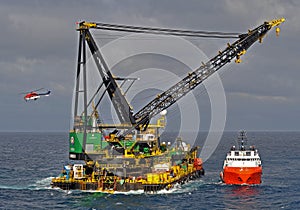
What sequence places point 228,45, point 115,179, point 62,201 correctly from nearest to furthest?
point 62,201
point 115,179
point 228,45

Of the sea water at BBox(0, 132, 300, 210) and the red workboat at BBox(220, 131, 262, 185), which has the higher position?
the red workboat at BBox(220, 131, 262, 185)

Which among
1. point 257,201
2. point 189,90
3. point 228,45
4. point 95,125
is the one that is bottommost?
point 257,201

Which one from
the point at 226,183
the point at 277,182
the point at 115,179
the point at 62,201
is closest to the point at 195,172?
the point at 226,183

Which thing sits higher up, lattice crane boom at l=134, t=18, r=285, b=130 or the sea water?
lattice crane boom at l=134, t=18, r=285, b=130

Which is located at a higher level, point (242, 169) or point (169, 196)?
point (242, 169)

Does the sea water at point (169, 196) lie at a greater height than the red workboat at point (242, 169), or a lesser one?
lesser

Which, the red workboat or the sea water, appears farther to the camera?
the red workboat

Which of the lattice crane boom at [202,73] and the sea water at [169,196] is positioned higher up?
the lattice crane boom at [202,73]

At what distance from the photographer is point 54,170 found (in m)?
117

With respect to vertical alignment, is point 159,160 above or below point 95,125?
below

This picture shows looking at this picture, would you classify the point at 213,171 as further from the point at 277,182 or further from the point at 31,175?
the point at 31,175

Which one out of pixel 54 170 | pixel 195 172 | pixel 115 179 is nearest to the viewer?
pixel 115 179

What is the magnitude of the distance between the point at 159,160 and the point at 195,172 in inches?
527

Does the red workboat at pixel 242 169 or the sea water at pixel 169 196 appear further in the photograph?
the red workboat at pixel 242 169
